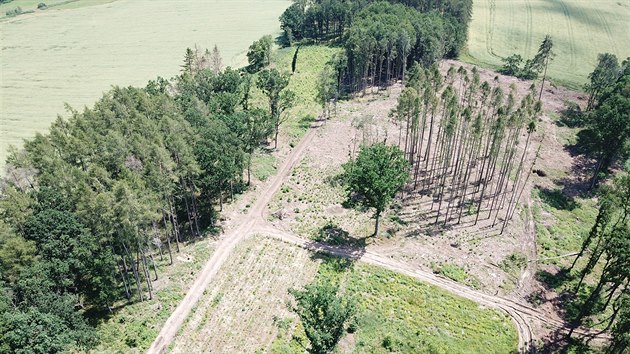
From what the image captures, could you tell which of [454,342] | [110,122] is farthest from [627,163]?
[110,122]

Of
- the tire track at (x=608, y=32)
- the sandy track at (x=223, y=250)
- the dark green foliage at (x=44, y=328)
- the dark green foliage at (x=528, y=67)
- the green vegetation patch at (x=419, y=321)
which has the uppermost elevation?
the tire track at (x=608, y=32)

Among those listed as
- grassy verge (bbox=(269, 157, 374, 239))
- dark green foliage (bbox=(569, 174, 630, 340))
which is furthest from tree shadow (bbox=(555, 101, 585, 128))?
grassy verge (bbox=(269, 157, 374, 239))

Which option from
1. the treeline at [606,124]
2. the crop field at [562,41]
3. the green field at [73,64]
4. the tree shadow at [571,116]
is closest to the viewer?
the treeline at [606,124]

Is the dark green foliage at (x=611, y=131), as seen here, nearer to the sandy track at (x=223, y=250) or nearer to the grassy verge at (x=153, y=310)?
the sandy track at (x=223, y=250)

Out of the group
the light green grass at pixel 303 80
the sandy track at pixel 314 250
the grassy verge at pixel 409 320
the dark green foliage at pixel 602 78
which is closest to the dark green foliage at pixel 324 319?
the grassy verge at pixel 409 320

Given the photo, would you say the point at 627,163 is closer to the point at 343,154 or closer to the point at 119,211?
the point at 343,154

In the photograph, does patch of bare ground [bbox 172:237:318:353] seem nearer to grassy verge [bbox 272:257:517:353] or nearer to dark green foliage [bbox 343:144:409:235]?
grassy verge [bbox 272:257:517:353]
